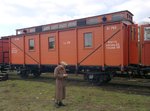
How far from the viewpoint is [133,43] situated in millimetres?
14156

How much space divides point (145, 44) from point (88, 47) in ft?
11.7

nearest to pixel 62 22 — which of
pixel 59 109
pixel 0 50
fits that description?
pixel 0 50

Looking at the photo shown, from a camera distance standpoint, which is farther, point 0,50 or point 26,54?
point 0,50

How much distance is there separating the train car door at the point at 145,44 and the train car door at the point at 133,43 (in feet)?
1.12

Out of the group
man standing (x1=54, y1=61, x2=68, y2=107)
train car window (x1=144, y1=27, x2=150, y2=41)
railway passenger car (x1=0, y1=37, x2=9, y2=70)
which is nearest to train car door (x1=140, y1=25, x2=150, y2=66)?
train car window (x1=144, y1=27, x2=150, y2=41)

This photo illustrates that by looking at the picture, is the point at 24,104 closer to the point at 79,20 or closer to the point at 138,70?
the point at 138,70

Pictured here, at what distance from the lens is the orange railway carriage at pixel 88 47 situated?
14.2 m

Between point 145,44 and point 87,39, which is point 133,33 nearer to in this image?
point 145,44

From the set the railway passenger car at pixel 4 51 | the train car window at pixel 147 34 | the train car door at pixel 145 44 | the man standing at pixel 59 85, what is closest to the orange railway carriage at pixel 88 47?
the train car door at pixel 145 44

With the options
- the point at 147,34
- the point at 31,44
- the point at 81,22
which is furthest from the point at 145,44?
the point at 31,44

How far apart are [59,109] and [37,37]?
11.1m

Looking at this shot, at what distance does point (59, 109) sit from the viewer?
8.84m

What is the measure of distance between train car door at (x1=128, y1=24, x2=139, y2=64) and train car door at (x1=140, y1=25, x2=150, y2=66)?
1.12 ft

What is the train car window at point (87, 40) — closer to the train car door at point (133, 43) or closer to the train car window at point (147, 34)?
the train car door at point (133, 43)
